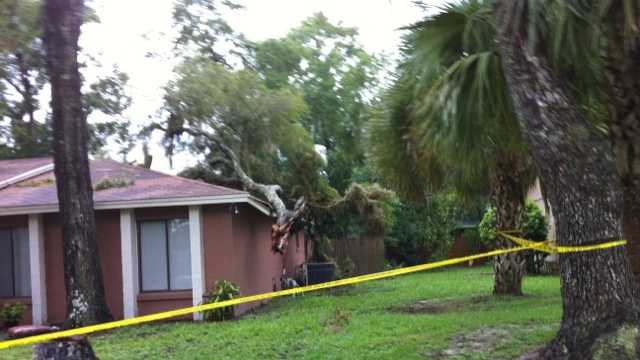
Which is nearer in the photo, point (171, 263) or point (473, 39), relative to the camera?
point (473, 39)

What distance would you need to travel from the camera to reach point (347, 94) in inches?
1128

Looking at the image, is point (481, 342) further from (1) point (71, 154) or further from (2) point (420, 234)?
(2) point (420, 234)

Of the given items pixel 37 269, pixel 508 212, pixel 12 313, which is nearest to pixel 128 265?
pixel 37 269

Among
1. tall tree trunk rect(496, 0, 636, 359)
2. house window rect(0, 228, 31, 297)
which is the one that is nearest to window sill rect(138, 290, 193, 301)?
house window rect(0, 228, 31, 297)

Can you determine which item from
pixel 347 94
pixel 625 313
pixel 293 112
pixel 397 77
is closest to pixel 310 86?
pixel 347 94

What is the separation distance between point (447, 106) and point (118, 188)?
30.6 ft

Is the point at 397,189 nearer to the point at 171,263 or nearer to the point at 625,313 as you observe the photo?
the point at 171,263

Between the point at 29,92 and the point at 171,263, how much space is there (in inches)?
289

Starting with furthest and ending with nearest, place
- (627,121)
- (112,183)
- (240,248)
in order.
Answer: (240,248) < (112,183) < (627,121)

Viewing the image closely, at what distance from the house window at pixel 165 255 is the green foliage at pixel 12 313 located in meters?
2.43

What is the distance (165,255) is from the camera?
14914mm

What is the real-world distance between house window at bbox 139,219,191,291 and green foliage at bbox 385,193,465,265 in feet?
44.5

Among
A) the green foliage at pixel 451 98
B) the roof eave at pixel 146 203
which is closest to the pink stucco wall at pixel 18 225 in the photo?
the roof eave at pixel 146 203

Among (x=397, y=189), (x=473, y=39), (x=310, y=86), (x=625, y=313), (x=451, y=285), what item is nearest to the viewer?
(x=625, y=313)
